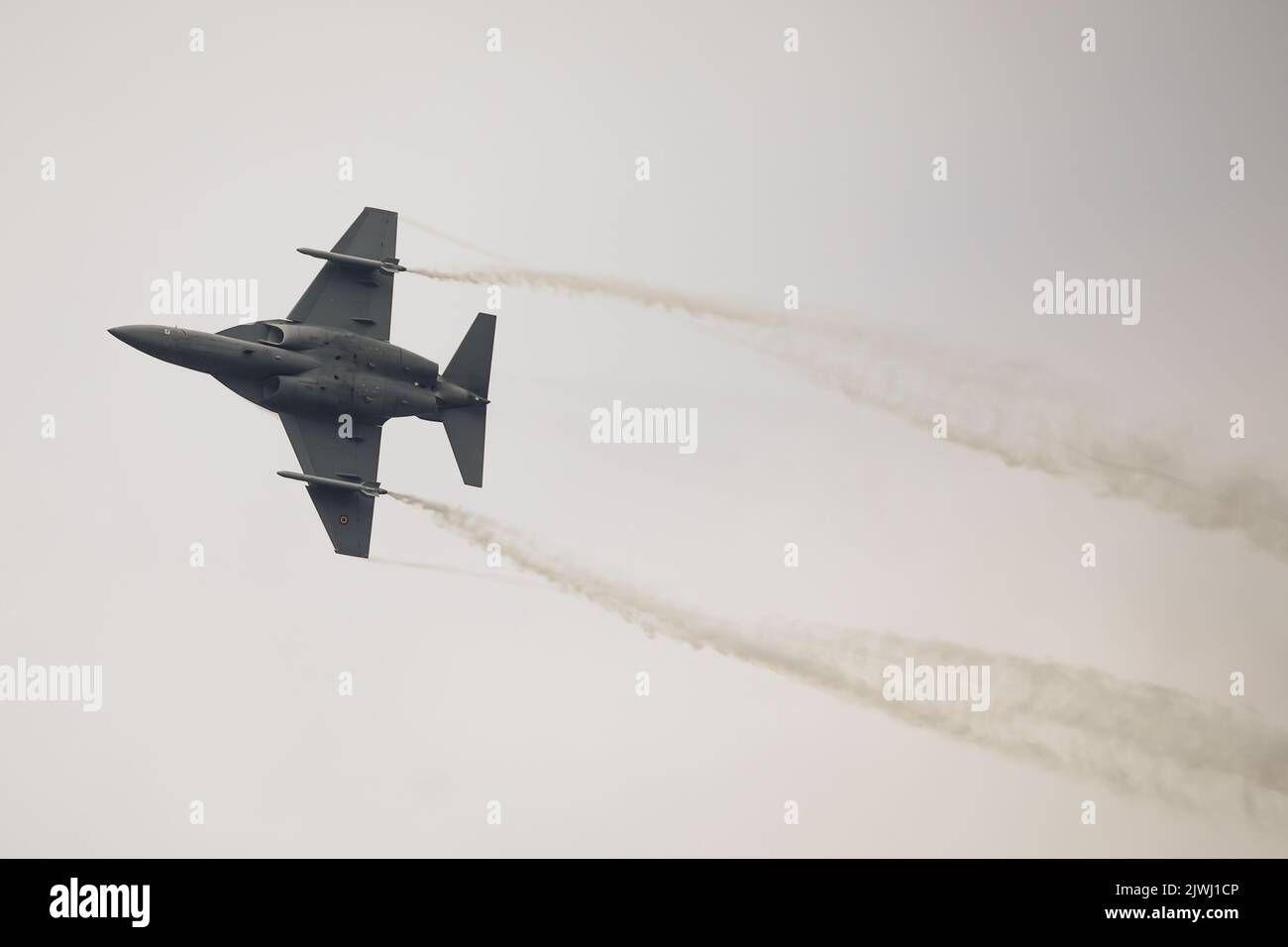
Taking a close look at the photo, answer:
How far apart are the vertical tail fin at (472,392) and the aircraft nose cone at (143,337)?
8690 mm

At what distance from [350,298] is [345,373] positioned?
11.0 feet

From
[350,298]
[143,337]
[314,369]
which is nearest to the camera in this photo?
[143,337]

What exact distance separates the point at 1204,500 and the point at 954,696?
10.4m

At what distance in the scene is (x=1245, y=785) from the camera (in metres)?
66.3

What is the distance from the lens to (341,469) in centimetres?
6712

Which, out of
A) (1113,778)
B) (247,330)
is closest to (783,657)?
(1113,778)

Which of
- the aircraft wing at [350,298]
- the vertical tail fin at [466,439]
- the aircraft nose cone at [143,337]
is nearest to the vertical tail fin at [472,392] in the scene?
the vertical tail fin at [466,439]

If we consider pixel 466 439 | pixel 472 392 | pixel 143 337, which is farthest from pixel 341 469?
pixel 143 337

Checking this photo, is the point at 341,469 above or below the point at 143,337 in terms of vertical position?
below

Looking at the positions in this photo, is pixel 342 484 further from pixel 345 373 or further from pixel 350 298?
pixel 350 298

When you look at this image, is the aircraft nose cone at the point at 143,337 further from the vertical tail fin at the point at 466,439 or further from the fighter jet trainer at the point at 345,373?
the vertical tail fin at the point at 466,439

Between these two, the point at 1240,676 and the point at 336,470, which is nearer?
the point at 336,470

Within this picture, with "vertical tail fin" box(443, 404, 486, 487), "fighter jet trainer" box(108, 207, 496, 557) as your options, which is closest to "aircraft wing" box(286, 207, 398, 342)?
"fighter jet trainer" box(108, 207, 496, 557)

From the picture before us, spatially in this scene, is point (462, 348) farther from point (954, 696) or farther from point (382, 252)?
point (954, 696)
